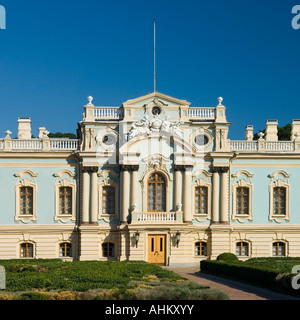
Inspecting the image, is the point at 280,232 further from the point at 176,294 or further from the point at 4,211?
the point at 176,294

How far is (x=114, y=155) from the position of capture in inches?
1547

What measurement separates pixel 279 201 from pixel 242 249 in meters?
3.88

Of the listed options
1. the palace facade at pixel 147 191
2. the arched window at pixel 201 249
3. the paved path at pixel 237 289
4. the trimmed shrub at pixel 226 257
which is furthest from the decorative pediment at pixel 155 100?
the paved path at pixel 237 289

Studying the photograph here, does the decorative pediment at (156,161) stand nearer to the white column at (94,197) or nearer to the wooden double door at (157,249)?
the white column at (94,197)

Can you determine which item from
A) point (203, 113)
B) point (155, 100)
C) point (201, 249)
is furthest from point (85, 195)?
point (203, 113)

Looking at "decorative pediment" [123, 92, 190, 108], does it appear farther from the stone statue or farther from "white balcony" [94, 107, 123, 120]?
the stone statue

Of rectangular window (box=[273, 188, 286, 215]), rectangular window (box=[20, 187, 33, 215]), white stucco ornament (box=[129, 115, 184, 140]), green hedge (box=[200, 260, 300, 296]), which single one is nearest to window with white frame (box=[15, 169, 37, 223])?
rectangular window (box=[20, 187, 33, 215])

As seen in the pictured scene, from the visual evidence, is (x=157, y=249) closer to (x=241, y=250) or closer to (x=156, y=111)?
(x=241, y=250)

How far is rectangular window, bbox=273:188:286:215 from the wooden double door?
7.67 metres

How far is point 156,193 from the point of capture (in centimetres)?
3906

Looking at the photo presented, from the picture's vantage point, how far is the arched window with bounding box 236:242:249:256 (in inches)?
1577

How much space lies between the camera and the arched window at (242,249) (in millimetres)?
40062
